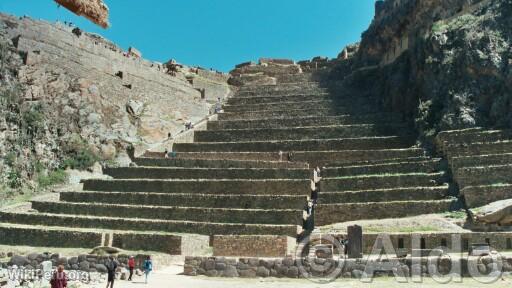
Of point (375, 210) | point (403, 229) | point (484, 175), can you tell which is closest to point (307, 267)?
point (403, 229)

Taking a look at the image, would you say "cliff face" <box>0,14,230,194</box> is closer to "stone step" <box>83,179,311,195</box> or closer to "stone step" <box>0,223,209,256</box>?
"stone step" <box>83,179,311,195</box>

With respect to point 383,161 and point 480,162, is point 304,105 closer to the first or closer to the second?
point 383,161

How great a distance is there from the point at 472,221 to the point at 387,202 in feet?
10.9

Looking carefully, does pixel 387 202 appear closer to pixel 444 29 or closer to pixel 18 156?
pixel 444 29

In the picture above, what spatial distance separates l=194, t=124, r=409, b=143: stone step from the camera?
2975 cm

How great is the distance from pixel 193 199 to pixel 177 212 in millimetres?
1176

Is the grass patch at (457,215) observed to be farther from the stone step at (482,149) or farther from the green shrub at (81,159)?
the green shrub at (81,159)

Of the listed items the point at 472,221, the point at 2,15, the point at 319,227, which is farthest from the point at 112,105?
the point at 472,221

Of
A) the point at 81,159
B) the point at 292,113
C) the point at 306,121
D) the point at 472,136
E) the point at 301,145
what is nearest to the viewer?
the point at 472,136

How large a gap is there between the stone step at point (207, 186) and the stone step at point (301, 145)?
613 cm

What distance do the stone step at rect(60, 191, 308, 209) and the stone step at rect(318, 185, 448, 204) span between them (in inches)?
42.6

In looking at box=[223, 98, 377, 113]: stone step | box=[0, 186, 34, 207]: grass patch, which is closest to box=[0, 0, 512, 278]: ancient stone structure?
box=[223, 98, 377, 113]: stone step

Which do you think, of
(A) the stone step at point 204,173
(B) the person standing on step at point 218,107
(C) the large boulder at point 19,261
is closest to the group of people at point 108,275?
(C) the large boulder at point 19,261

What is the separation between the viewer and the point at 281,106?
1475 inches
